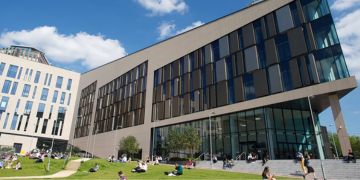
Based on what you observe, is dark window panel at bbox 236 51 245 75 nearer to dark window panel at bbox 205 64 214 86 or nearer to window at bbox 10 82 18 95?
dark window panel at bbox 205 64 214 86

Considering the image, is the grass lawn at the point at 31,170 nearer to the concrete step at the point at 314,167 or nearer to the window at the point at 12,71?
the concrete step at the point at 314,167

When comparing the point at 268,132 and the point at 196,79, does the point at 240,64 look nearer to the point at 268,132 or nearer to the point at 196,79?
the point at 196,79

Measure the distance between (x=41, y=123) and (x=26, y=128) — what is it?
173 inches

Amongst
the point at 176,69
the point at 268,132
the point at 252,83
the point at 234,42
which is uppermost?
the point at 234,42

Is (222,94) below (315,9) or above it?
below

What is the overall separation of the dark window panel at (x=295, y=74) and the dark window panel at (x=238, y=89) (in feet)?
24.5

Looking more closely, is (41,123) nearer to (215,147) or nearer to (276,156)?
(215,147)

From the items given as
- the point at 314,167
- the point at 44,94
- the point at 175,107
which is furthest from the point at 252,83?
the point at 44,94

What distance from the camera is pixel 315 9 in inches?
1422

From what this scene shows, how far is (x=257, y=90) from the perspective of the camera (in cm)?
3850

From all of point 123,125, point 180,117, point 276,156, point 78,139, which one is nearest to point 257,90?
point 276,156

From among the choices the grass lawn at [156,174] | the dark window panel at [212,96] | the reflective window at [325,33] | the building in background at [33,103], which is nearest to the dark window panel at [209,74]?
the dark window panel at [212,96]

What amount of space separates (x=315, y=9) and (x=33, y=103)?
260 feet

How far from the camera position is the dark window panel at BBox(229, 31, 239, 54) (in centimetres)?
4360
